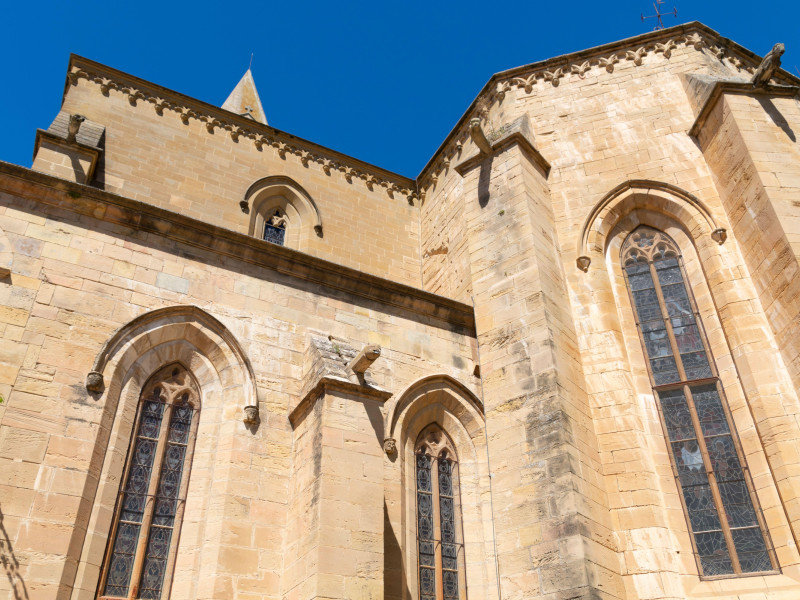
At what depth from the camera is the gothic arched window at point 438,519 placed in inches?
305

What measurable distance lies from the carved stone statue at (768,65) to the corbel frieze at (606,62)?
1.77 m

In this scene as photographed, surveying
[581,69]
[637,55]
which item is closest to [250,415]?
[581,69]

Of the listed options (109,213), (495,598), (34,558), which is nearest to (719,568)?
(495,598)

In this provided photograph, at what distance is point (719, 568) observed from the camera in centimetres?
721

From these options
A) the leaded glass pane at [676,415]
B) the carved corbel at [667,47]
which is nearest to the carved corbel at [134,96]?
the carved corbel at [667,47]

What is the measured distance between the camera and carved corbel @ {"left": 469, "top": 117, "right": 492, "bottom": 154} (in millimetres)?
9797

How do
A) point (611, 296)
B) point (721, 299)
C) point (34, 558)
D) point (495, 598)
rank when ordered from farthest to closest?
point (611, 296) < point (721, 299) < point (495, 598) < point (34, 558)

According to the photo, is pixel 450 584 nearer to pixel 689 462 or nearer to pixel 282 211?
pixel 689 462

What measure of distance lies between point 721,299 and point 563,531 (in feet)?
12.5

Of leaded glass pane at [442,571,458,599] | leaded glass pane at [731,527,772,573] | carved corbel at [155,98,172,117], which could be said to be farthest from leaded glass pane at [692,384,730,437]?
carved corbel at [155,98,172,117]

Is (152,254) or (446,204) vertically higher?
(446,204)

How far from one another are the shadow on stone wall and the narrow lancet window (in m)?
7.73

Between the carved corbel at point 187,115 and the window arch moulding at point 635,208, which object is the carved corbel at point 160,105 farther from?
the window arch moulding at point 635,208

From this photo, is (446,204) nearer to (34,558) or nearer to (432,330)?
(432,330)
